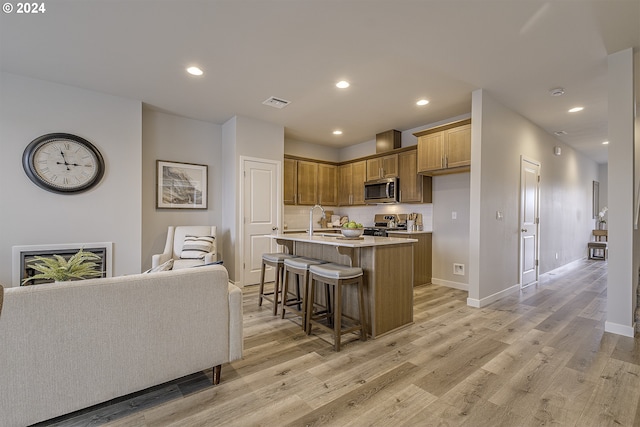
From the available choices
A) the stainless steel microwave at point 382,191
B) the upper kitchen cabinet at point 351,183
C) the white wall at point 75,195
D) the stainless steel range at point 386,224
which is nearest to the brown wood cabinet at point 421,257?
the stainless steel range at point 386,224

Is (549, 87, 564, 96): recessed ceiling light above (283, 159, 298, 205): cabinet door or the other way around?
above

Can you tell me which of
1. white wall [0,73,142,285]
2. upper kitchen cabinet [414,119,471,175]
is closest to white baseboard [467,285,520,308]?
upper kitchen cabinet [414,119,471,175]

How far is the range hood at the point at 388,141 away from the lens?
17.6 feet

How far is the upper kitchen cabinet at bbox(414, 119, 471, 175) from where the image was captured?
4043 mm

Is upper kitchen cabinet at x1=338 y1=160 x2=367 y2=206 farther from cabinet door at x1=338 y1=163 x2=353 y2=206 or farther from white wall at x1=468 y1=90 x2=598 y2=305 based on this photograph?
white wall at x1=468 y1=90 x2=598 y2=305

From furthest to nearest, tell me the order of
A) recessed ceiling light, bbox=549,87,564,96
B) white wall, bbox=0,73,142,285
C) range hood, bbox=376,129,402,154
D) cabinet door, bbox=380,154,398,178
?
1. range hood, bbox=376,129,402,154
2. cabinet door, bbox=380,154,398,178
3. recessed ceiling light, bbox=549,87,564,96
4. white wall, bbox=0,73,142,285

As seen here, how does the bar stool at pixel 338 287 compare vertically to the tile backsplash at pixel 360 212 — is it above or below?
below

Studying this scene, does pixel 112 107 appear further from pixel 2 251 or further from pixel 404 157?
pixel 404 157

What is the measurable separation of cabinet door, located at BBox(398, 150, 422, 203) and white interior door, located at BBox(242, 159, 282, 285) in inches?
85.6

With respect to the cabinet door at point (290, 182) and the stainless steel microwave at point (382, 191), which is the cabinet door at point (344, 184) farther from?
the cabinet door at point (290, 182)

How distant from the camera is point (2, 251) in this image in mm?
3242

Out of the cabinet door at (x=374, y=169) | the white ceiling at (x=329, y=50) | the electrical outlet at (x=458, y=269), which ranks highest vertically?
the white ceiling at (x=329, y=50)

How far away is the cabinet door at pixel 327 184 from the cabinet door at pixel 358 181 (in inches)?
18.1

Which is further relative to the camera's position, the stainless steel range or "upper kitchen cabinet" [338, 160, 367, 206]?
"upper kitchen cabinet" [338, 160, 367, 206]
